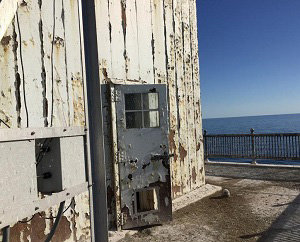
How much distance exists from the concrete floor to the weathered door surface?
0.31m

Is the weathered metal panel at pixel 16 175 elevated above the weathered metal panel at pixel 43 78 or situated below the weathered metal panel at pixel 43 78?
below

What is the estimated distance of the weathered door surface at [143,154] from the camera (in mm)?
4906

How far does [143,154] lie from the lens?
5.04 m

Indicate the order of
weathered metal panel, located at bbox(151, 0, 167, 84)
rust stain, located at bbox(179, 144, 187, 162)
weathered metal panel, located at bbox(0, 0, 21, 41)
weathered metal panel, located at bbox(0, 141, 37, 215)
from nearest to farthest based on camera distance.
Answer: weathered metal panel, located at bbox(0, 141, 37, 215) < weathered metal panel, located at bbox(0, 0, 21, 41) < weathered metal panel, located at bbox(151, 0, 167, 84) < rust stain, located at bbox(179, 144, 187, 162)

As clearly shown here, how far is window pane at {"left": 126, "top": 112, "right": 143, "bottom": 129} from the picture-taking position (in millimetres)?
5098

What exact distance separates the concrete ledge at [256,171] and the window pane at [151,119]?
15.6ft

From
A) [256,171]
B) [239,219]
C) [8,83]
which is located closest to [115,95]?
[8,83]

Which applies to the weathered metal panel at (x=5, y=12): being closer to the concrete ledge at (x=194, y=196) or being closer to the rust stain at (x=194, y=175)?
the concrete ledge at (x=194, y=196)

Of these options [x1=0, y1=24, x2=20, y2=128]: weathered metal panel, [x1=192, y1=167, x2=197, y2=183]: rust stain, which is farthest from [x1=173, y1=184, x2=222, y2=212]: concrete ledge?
[x1=0, y1=24, x2=20, y2=128]: weathered metal panel

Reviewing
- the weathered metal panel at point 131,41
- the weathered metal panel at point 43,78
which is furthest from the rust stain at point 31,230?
the weathered metal panel at point 131,41

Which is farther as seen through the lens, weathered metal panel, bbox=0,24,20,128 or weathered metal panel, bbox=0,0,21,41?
weathered metal panel, bbox=0,24,20,128

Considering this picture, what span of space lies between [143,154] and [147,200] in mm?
896

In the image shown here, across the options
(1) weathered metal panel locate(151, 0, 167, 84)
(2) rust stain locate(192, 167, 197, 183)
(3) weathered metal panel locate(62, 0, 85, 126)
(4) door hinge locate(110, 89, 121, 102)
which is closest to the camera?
(3) weathered metal panel locate(62, 0, 85, 126)

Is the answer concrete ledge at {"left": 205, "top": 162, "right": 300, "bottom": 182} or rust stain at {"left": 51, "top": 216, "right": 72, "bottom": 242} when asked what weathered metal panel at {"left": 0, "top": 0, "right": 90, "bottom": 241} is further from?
concrete ledge at {"left": 205, "top": 162, "right": 300, "bottom": 182}
